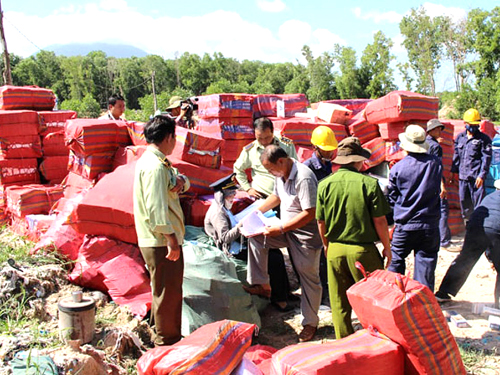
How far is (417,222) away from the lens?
11.9 ft

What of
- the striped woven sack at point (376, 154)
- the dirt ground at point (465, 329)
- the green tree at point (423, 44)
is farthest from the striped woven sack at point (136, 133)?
the green tree at point (423, 44)

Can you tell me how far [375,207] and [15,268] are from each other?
9.56ft

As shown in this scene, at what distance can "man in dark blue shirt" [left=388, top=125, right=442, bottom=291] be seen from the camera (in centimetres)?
359

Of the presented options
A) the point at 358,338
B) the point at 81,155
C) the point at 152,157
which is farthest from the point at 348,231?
the point at 81,155

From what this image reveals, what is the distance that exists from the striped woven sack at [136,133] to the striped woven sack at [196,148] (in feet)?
1.69

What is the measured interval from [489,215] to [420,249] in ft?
2.33

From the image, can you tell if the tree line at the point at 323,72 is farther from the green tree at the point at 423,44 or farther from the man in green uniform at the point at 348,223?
the man in green uniform at the point at 348,223

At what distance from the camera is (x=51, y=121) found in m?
7.10

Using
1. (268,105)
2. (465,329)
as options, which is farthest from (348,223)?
(268,105)

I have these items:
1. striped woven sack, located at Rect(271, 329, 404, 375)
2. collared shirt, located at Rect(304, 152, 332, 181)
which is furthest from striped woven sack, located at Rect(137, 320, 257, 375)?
collared shirt, located at Rect(304, 152, 332, 181)

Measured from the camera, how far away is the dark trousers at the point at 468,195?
6069 mm

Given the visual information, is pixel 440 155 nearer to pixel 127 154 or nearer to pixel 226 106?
pixel 226 106

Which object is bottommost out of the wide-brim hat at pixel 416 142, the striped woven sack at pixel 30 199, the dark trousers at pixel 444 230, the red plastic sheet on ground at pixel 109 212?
the dark trousers at pixel 444 230

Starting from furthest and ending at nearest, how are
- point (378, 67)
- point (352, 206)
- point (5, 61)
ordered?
point (378, 67) → point (5, 61) → point (352, 206)
